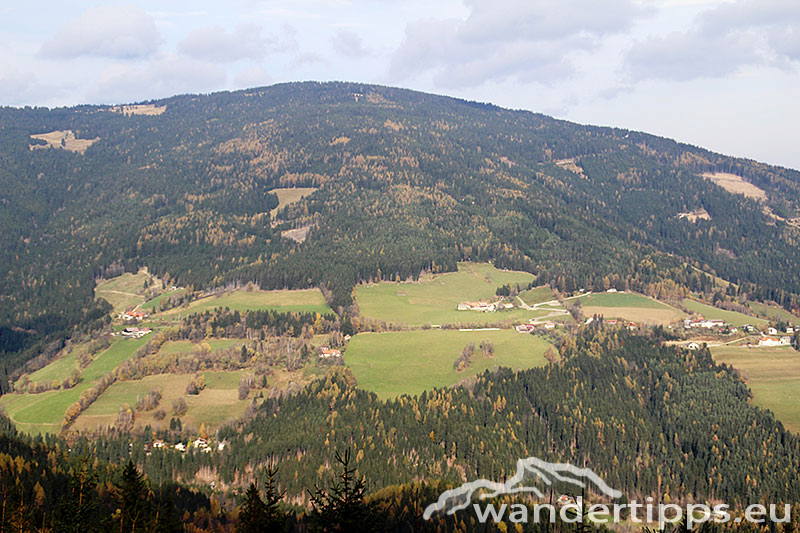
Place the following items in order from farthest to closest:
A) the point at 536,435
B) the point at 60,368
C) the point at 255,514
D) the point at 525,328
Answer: the point at 525,328
the point at 60,368
the point at 536,435
the point at 255,514

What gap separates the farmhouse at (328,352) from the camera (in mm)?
154000

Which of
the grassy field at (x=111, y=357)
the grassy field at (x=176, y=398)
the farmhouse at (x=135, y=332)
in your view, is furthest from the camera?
the farmhouse at (x=135, y=332)

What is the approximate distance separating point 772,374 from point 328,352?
97827 mm

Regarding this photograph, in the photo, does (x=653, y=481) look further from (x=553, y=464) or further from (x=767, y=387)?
(x=767, y=387)

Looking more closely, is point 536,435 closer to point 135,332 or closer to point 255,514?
point 255,514

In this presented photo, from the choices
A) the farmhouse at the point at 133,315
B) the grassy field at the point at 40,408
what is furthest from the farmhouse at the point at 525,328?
the farmhouse at the point at 133,315

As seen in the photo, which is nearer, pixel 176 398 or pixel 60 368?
pixel 176 398

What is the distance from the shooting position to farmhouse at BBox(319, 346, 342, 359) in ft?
505

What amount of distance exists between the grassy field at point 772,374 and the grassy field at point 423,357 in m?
42.5

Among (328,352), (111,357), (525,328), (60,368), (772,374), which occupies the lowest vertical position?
(60,368)

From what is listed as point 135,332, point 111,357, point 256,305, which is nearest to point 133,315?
point 135,332

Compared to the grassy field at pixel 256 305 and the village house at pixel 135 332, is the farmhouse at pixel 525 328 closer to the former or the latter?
the grassy field at pixel 256 305

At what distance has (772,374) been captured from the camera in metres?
137

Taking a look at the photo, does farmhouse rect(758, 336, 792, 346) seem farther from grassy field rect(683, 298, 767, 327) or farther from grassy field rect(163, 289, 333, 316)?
grassy field rect(163, 289, 333, 316)
